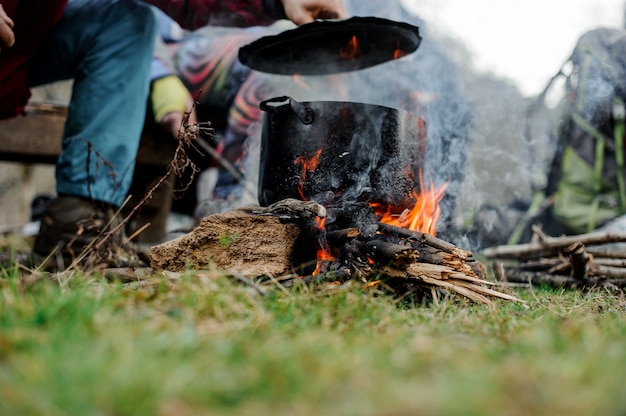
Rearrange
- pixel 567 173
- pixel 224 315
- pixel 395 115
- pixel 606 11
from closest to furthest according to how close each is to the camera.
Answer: pixel 224 315 → pixel 395 115 → pixel 567 173 → pixel 606 11

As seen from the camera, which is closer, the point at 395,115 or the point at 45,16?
the point at 395,115

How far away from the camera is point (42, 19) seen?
137 inches

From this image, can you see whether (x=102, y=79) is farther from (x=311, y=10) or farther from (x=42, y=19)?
(x=311, y=10)

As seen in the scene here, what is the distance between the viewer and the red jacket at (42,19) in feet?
11.1

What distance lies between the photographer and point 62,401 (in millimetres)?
911

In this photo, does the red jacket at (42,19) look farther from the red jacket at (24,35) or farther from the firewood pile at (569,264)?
the firewood pile at (569,264)

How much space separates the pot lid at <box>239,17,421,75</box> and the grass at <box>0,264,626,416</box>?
5.74 ft

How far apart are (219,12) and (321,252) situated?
85.0 inches

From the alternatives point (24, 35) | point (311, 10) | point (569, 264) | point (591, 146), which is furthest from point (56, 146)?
point (591, 146)

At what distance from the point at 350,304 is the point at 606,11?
431 inches

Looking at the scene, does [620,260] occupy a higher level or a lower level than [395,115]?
lower

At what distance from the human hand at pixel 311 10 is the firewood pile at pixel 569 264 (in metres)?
1.96

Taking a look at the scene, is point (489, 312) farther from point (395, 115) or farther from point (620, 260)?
point (620, 260)

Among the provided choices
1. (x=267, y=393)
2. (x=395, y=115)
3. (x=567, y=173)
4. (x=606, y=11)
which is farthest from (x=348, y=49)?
(x=606, y=11)
